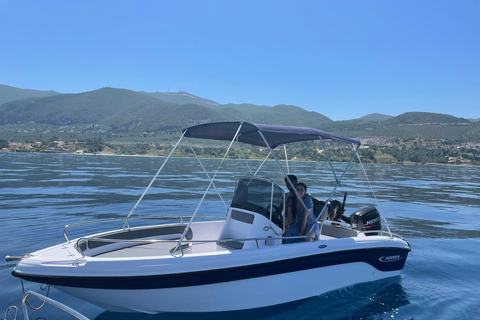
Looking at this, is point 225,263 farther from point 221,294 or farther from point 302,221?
point 302,221

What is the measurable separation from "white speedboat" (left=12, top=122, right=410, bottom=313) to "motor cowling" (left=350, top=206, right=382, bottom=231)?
1.02 feet

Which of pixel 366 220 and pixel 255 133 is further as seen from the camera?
pixel 366 220

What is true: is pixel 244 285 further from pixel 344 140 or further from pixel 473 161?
pixel 473 161

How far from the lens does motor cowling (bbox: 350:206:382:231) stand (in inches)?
299

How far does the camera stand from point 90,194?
18547 millimetres


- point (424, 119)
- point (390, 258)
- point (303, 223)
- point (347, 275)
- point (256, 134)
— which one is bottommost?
point (347, 275)

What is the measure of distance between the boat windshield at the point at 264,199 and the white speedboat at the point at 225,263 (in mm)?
17

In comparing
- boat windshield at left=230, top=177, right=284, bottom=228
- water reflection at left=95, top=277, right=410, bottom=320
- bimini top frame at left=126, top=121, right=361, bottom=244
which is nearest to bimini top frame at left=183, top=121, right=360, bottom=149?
bimini top frame at left=126, top=121, right=361, bottom=244

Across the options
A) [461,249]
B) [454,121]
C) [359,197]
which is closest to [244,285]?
[461,249]

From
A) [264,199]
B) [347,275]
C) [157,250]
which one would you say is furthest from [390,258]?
[157,250]

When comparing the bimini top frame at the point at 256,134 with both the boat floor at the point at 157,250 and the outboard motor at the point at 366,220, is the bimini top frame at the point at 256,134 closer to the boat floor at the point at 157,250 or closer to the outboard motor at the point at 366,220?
the boat floor at the point at 157,250

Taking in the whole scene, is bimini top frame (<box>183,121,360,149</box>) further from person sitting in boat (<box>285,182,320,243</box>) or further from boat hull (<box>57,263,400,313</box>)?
boat hull (<box>57,263,400,313</box>)

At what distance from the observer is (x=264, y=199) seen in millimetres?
6043

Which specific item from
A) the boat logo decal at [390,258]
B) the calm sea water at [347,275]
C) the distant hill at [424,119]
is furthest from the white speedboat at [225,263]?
the distant hill at [424,119]
